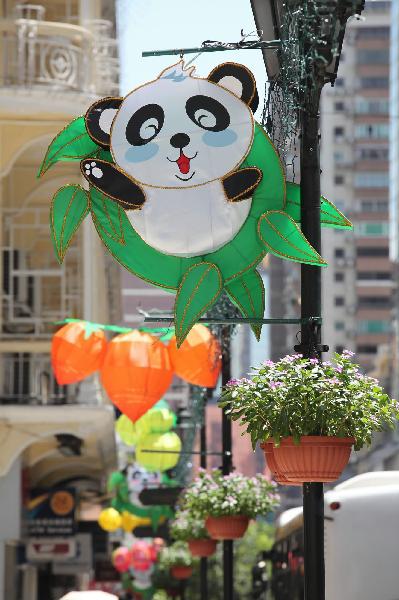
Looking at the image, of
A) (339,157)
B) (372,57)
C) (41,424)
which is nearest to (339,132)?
(339,157)

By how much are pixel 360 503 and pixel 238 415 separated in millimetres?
6479

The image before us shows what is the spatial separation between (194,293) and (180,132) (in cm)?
105

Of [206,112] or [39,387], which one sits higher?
[206,112]

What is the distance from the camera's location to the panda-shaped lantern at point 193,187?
954 cm

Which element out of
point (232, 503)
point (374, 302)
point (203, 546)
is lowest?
point (203, 546)

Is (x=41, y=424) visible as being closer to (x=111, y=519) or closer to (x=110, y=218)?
(x=111, y=519)

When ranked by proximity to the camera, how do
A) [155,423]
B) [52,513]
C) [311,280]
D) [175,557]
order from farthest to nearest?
[175,557] < [52,513] < [155,423] < [311,280]

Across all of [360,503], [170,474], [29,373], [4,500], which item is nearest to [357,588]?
[360,503]

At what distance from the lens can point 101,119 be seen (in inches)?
388

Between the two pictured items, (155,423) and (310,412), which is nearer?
(310,412)

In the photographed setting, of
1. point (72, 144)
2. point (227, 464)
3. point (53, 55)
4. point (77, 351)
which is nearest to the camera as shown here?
point (72, 144)

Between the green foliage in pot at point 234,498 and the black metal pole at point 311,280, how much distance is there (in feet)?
30.8

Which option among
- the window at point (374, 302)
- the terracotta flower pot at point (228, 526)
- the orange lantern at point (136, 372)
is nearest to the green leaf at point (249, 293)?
Answer: the orange lantern at point (136, 372)

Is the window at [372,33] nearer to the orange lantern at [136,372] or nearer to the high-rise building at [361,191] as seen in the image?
the high-rise building at [361,191]
